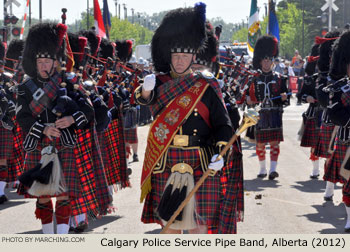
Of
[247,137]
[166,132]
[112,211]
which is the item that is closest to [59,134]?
[166,132]

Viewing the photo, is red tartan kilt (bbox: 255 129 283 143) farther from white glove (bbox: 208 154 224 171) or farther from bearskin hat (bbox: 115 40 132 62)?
white glove (bbox: 208 154 224 171)

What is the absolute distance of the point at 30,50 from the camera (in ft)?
21.8

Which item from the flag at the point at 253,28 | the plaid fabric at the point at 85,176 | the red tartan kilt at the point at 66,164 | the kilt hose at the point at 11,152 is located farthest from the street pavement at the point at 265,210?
the flag at the point at 253,28

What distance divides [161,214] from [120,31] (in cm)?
5647

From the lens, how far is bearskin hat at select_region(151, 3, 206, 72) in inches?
221

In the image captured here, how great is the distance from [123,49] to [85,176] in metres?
5.87

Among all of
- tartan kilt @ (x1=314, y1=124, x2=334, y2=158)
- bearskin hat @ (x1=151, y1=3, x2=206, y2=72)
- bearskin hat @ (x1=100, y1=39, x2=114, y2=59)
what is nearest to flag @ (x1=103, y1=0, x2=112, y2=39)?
bearskin hat @ (x1=100, y1=39, x2=114, y2=59)

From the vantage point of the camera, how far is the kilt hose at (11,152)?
9742 mm

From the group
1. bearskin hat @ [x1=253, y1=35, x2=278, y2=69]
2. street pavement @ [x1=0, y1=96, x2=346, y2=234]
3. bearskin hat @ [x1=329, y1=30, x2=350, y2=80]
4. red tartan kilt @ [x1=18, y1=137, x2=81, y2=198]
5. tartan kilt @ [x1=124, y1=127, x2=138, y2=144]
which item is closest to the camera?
red tartan kilt @ [x1=18, y1=137, x2=81, y2=198]

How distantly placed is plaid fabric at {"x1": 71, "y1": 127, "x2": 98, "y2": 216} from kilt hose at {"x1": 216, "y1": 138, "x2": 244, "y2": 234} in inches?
59.8

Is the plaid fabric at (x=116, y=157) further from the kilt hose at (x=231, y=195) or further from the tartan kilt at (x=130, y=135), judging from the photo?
the tartan kilt at (x=130, y=135)

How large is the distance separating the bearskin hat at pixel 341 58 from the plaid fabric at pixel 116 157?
9.17 feet

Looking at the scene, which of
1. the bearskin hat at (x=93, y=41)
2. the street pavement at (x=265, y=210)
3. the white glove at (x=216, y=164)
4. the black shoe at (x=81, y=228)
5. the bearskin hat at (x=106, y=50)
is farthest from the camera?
the bearskin hat at (x=106, y=50)

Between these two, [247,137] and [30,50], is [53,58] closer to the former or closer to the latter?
[30,50]
